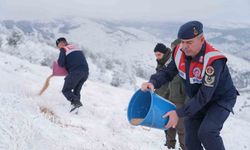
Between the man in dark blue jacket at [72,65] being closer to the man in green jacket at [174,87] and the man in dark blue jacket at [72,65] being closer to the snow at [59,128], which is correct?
the snow at [59,128]

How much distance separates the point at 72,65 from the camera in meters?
9.07

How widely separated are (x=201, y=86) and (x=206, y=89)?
0.28 feet

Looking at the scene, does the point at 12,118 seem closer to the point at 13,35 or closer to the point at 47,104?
the point at 47,104

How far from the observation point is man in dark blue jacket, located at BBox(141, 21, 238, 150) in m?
3.87

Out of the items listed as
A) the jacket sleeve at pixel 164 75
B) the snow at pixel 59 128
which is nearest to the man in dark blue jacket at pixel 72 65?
the snow at pixel 59 128

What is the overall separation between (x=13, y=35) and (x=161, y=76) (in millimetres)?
35641

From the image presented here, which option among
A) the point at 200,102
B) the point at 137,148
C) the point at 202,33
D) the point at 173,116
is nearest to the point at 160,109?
the point at 173,116

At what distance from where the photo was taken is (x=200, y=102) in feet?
12.9

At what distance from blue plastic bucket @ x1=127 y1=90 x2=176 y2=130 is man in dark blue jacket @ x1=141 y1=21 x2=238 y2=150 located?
0.37 ft

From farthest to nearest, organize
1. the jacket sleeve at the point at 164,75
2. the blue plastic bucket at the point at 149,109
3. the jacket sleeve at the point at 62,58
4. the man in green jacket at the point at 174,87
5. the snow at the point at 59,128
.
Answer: the jacket sleeve at the point at 62,58
the man in green jacket at the point at 174,87
the jacket sleeve at the point at 164,75
the snow at the point at 59,128
the blue plastic bucket at the point at 149,109

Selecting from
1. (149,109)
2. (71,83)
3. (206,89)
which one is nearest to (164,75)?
(149,109)

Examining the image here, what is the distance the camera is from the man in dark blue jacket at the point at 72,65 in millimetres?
8969

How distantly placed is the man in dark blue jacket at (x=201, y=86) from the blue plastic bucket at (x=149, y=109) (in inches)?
4.5

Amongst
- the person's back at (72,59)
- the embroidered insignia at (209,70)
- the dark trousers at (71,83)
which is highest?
the embroidered insignia at (209,70)
